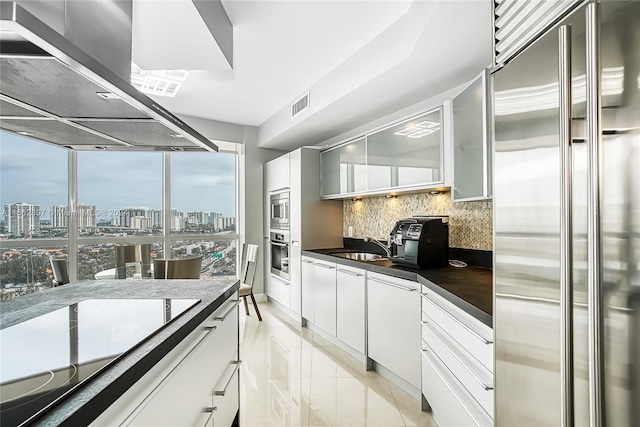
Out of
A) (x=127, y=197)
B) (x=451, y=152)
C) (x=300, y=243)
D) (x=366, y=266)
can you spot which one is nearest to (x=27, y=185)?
(x=127, y=197)

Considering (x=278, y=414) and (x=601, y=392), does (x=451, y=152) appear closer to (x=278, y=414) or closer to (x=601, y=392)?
(x=601, y=392)

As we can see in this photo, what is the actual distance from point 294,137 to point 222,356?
11.0 feet

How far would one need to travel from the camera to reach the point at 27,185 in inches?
143

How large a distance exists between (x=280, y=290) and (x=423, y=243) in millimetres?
2618

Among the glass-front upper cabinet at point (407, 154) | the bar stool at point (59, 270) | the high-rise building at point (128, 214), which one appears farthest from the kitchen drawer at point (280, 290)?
the bar stool at point (59, 270)

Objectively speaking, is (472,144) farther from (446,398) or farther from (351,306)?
(351,306)

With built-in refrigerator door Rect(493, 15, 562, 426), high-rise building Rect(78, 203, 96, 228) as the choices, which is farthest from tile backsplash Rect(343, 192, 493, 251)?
high-rise building Rect(78, 203, 96, 228)

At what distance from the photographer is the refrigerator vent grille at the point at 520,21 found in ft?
3.11

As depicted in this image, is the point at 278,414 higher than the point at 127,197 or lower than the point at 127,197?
lower

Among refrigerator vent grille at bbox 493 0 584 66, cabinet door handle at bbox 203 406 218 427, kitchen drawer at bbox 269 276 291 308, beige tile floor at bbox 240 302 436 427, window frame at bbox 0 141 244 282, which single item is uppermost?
refrigerator vent grille at bbox 493 0 584 66

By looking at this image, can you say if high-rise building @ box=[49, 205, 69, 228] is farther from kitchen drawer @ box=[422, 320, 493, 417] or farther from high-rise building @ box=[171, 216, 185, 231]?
kitchen drawer @ box=[422, 320, 493, 417]

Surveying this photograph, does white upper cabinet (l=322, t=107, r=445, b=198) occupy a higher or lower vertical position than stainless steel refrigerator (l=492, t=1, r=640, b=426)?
higher

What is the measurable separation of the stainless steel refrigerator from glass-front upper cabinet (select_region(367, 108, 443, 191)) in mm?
1538

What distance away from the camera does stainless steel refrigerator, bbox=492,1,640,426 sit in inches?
28.6
